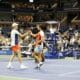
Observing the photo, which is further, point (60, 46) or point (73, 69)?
point (60, 46)

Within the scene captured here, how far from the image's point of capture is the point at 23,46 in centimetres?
2780

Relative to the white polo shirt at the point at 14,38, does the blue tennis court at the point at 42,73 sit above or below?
below

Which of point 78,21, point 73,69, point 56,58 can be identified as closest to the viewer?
point 73,69

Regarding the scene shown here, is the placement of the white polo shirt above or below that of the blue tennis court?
above

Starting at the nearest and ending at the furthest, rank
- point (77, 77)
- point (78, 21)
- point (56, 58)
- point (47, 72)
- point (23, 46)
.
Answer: point (77, 77), point (47, 72), point (56, 58), point (23, 46), point (78, 21)

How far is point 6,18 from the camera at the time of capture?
4741cm

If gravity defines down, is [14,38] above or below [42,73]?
above

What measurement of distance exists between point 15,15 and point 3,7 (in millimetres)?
1536

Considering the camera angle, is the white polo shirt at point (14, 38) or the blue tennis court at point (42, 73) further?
the white polo shirt at point (14, 38)

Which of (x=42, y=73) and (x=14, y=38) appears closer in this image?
(x=42, y=73)

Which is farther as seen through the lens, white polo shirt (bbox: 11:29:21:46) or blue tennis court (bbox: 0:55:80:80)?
white polo shirt (bbox: 11:29:21:46)

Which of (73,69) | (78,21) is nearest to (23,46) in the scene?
(73,69)

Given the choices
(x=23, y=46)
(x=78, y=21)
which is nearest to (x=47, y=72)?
(x=23, y=46)

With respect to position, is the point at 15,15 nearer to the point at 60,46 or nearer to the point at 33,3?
the point at 33,3
